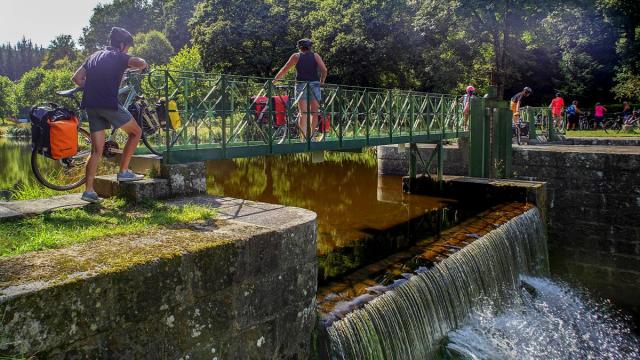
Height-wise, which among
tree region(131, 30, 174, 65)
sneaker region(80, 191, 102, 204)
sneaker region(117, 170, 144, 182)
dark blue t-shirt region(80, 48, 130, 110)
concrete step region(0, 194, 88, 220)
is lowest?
concrete step region(0, 194, 88, 220)

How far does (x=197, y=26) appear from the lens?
37.9 m

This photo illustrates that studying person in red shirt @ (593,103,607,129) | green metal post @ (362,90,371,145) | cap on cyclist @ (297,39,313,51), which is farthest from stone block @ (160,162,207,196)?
person in red shirt @ (593,103,607,129)

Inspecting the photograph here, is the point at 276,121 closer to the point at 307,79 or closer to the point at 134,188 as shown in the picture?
the point at 307,79

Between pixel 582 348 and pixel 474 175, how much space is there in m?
6.63

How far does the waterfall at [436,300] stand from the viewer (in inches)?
207

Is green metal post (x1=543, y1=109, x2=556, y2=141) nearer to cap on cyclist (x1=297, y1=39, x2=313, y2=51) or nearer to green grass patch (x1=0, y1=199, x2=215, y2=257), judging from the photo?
cap on cyclist (x1=297, y1=39, x2=313, y2=51)

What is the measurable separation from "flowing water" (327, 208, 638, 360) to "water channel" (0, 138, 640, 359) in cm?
2

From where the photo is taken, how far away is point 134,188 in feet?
17.2

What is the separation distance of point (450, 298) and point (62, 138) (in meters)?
5.03

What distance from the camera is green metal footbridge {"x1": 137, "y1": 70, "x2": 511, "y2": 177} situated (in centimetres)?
623

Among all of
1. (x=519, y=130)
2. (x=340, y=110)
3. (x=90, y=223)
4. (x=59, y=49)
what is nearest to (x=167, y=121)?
(x=90, y=223)

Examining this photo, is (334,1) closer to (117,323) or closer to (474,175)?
(474,175)

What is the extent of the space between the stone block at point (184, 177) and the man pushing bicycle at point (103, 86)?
500mm

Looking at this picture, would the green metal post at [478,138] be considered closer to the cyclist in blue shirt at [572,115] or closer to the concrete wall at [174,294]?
the concrete wall at [174,294]
